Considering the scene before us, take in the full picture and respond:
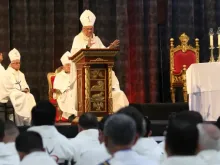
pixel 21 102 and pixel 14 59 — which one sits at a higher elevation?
pixel 14 59

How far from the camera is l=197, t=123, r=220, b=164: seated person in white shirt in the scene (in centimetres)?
237

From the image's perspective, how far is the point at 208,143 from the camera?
7.91 ft

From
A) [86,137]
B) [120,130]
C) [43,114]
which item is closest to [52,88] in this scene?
[86,137]

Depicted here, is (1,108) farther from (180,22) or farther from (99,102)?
(180,22)

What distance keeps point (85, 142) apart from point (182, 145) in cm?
146

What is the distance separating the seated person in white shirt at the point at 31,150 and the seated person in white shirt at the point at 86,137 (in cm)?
85

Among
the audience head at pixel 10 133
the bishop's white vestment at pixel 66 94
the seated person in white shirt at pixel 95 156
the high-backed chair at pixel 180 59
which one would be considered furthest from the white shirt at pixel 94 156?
the high-backed chair at pixel 180 59

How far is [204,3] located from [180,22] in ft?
2.24

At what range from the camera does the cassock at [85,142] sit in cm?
349

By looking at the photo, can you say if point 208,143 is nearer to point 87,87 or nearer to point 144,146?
point 144,146

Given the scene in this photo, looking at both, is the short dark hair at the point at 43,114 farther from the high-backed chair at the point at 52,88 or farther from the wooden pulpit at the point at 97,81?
the high-backed chair at the point at 52,88

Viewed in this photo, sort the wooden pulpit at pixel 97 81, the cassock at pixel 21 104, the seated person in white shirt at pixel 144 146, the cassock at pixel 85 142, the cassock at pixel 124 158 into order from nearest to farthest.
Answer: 1. the cassock at pixel 124 158
2. the seated person in white shirt at pixel 144 146
3. the cassock at pixel 85 142
4. the wooden pulpit at pixel 97 81
5. the cassock at pixel 21 104

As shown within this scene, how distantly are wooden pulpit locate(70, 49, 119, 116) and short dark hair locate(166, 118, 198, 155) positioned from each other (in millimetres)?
5038

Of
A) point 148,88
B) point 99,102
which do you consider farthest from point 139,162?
point 148,88
